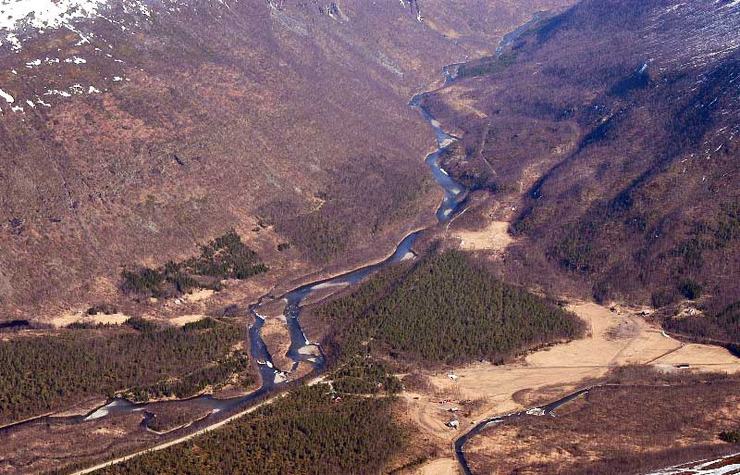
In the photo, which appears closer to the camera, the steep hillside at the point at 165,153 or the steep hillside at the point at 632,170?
the steep hillside at the point at 632,170

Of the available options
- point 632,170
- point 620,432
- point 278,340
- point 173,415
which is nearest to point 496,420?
point 620,432

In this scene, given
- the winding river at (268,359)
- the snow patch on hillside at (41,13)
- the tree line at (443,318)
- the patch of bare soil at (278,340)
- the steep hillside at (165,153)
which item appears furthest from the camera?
the snow patch on hillside at (41,13)

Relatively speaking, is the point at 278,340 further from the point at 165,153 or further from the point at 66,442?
the point at 165,153

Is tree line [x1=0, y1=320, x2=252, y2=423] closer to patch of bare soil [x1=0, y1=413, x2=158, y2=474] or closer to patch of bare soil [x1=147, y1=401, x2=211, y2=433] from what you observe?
patch of bare soil [x1=147, y1=401, x2=211, y2=433]

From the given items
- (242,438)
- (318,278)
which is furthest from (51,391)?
(318,278)

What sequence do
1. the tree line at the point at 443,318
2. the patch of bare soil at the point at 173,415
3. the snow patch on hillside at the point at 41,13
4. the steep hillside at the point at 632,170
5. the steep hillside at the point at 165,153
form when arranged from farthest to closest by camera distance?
the snow patch on hillside at the point at 41,13
the steep hillside at the point at 165,153
the steep hillside at the point at 632,170
the tree line at the point at 443,318
the patch of bare soil at the point at 173,415

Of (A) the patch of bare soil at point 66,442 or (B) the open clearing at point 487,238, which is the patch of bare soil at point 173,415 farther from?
(B) the open clearing at point 487,238

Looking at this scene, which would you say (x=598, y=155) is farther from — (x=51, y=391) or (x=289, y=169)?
(x=51, y=391)

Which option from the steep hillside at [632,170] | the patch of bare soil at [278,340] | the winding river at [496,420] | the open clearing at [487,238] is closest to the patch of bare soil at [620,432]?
the winding river at [496,420]
